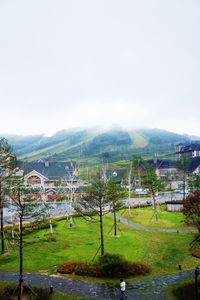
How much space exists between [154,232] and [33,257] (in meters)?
18.4

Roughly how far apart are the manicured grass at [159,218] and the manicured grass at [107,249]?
568 cm

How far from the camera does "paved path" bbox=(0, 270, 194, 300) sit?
22.1 metres

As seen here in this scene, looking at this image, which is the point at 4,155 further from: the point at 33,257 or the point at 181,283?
the point at 181,283

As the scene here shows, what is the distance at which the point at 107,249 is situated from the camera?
33.8 meters

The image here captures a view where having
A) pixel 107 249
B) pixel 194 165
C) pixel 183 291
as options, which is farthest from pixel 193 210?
pixel 194 165

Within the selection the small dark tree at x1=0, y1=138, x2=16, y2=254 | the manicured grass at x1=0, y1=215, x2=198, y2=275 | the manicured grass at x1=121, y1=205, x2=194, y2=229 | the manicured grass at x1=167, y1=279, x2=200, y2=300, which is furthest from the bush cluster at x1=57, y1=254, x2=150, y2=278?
the manicured grass at x1=121, y1=205, x2=194, y2=229

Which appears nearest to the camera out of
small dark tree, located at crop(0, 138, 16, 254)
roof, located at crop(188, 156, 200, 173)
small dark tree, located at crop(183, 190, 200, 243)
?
small dark tree, located at crop(183, 190, 200, 243)

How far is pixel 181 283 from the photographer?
79.5 ft

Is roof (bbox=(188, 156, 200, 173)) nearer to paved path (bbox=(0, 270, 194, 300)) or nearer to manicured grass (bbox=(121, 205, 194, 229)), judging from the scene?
manicured grass (bbox=(121, 205, 194, 229))

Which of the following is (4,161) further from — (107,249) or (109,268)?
(109,268)

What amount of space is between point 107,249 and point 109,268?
700cm

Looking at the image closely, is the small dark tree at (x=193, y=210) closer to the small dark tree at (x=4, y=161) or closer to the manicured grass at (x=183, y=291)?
the manicured grass at (x=183, y=291)

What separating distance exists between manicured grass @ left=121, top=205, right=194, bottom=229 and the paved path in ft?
65.0

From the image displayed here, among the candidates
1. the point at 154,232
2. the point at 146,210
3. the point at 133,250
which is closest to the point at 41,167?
the point at 146,210
